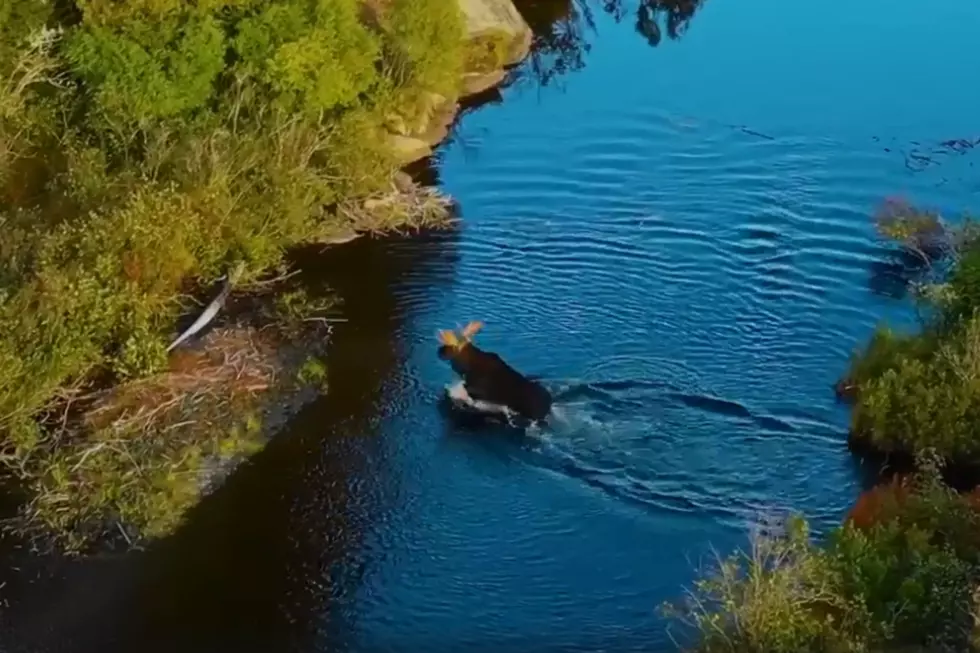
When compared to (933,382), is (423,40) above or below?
above

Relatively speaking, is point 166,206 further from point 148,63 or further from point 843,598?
point 843,598

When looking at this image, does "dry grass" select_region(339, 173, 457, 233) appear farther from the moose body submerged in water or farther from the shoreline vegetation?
the shoreline vegetation

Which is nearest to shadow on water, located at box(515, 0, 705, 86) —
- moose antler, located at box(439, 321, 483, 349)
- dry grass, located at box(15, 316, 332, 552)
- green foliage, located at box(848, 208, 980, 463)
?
moose antler, located at box(439, 321, 483, 349)

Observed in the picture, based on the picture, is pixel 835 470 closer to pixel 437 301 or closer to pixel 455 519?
pixel 455 519

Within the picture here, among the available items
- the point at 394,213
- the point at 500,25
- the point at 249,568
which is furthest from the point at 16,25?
the point at 500,25

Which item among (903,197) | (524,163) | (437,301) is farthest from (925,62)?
(437,301)

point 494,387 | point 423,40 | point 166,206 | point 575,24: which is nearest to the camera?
point 494,387
